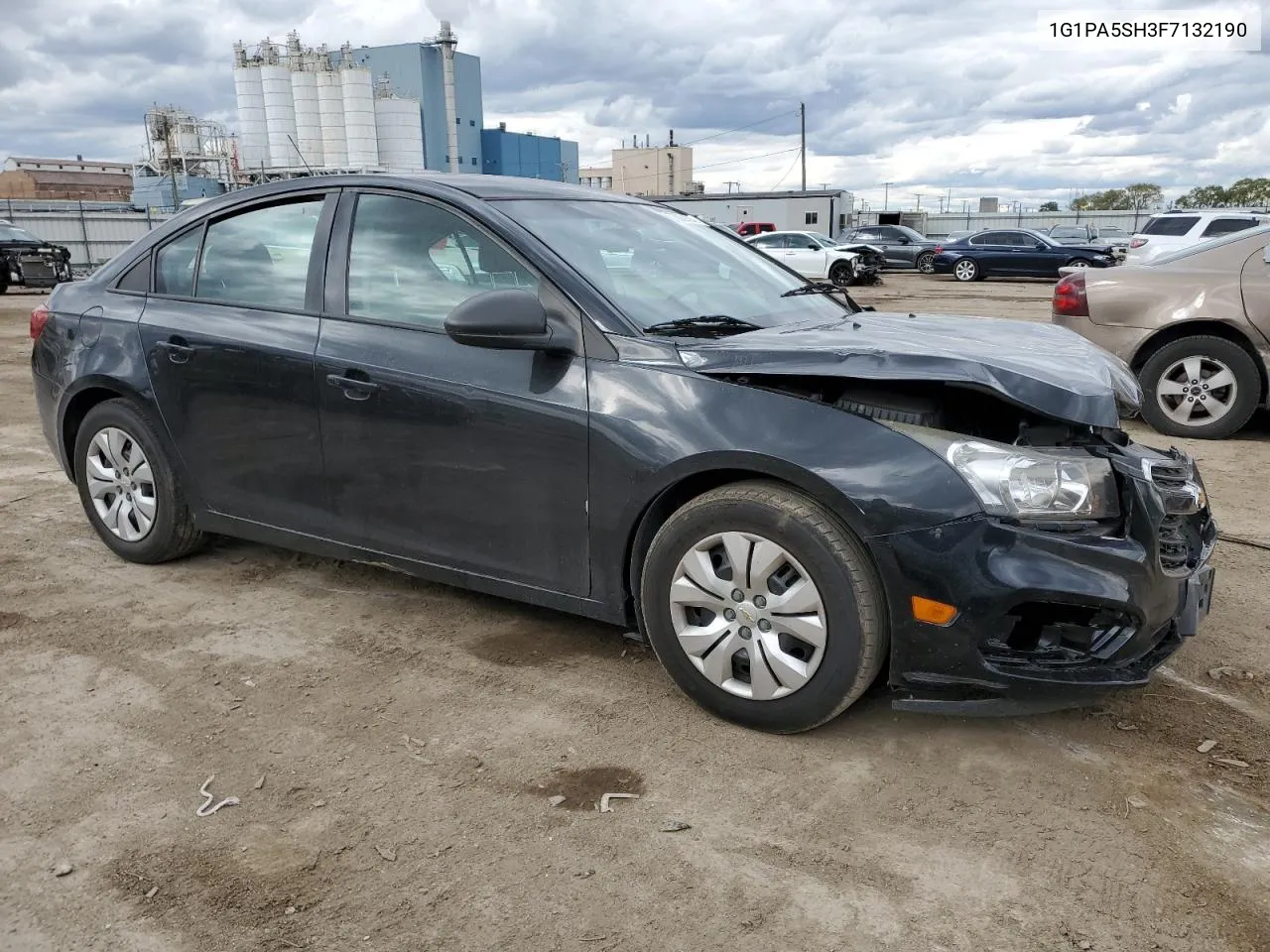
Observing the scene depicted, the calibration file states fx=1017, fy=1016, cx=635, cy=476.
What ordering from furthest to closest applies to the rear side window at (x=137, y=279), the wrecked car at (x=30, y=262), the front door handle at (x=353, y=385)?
1. the wrecked car at (x=30, y=262)
2. the rear side window at (x=137, y=279)
3. the front door handle at (x=353, y=385)

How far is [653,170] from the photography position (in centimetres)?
8275

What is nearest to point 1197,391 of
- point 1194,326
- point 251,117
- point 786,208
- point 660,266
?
point 1194,326

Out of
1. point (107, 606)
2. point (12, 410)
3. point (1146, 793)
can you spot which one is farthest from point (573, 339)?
point (12, 410)

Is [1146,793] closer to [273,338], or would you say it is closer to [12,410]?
[273,338]

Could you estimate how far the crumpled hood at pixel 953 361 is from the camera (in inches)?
109

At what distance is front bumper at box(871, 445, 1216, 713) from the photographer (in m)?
2.66

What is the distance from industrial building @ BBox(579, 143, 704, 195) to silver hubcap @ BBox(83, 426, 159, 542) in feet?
257

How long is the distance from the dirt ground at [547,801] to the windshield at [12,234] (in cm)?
2283

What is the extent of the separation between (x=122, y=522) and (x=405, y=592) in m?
1.37

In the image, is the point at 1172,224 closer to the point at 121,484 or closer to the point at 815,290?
the point at 815,290

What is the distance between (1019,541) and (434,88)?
6815 centimetres

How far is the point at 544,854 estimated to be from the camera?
2494mm

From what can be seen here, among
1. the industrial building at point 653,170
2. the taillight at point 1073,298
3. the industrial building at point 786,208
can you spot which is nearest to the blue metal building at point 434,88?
the industrial building at point 653,170

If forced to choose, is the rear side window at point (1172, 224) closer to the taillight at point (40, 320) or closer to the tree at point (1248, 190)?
the taillight at point (40, 320)
